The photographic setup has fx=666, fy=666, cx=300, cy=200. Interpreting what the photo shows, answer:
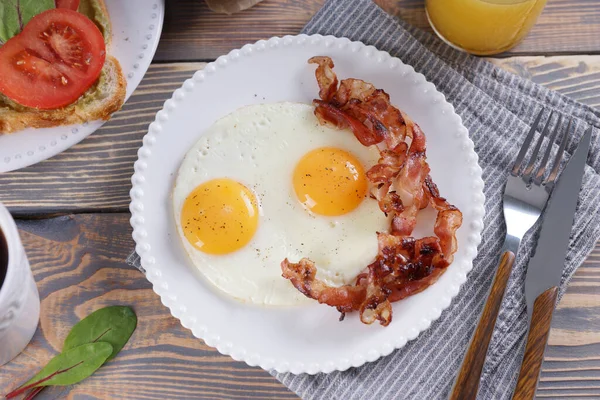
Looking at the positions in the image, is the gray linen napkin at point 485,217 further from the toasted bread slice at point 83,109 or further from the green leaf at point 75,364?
the toasted bread slice at point 83,109

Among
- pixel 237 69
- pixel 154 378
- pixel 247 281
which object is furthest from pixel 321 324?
pixel 237 69

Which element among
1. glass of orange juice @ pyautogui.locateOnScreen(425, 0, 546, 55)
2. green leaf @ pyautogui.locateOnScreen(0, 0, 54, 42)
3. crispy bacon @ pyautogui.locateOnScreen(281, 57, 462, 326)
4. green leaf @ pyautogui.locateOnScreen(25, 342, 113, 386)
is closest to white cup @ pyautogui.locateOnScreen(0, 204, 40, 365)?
green leaf @ pyautogui.locateOnScreen(25, 342, 113, 386)

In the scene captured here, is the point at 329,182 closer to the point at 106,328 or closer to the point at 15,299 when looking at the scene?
the point at 106,328

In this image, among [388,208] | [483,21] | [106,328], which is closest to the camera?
[388,208]

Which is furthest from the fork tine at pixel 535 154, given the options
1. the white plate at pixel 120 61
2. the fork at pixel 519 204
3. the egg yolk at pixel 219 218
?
the white plate at pixel 120 61

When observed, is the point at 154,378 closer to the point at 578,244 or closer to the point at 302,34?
the point at 302,34

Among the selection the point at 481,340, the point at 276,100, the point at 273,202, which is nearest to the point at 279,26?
the point at 276,100
